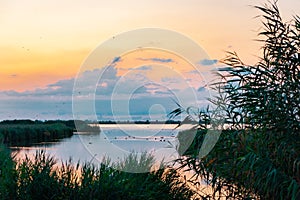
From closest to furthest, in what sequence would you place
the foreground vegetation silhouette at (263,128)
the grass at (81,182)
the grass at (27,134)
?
the foreground vegetation silhouette at (263,128)
the grass at (81,182)
the grass at (27,134)

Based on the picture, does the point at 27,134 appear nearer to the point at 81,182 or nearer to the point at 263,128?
the point at 81,182

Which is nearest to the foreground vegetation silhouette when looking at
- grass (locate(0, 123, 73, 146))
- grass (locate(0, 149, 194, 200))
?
grass (locate(0, 149, 194, 200))

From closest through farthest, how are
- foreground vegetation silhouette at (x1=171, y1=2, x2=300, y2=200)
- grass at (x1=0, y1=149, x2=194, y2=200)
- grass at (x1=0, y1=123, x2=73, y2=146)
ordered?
foreground vegetation silhouette at (x1=171, y1=2, x2=300, y2=200) → grass at (x1=0, y1=149, x2=194, y2=200) → grass at (x1=0, y1=123, x2=73, y2=146)

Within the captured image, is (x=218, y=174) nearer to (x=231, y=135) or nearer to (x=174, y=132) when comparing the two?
(x=231, y=135)

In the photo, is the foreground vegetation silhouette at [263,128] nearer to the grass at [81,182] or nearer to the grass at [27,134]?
the grass at [81,182]

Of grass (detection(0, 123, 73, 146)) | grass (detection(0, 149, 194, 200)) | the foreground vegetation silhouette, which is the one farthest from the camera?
grass (detection(0, 123, 73, 146))

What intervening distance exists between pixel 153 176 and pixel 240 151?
228cm

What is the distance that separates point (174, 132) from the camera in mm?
11500

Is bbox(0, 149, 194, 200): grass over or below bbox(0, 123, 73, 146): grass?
below

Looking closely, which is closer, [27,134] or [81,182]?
[81,182]

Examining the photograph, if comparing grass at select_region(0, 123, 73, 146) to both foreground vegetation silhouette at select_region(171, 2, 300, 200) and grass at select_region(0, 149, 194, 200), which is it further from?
foreground vegetation silhouette at select_region(171, 2, 300, 200)

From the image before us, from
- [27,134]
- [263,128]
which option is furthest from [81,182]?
[27,134]

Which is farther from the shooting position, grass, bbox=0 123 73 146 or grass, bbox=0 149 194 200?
grass, bbox=0 123 73 146

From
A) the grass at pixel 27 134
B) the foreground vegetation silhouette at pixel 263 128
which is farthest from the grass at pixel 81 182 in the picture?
the grass at pixel 27 134
